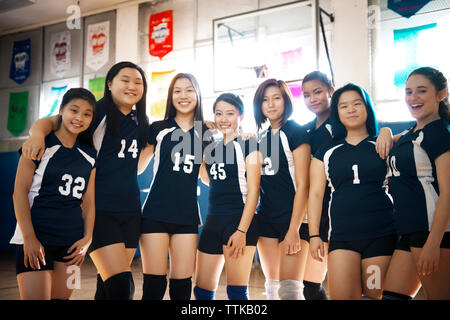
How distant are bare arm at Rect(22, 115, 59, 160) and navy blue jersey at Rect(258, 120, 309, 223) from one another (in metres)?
1.19

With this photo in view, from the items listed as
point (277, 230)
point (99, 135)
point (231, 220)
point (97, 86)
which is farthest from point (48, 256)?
point (97, 86)

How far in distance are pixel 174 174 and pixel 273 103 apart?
73 centimetres

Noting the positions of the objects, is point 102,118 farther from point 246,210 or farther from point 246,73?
point 246,73

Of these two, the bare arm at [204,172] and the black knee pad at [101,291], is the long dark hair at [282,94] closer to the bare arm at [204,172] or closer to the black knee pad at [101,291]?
the bare arm at [204,172]

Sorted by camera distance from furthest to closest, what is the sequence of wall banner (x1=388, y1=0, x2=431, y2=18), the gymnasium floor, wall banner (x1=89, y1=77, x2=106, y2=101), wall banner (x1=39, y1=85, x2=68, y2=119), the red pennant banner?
wall banner (x1=39, y1=85, x2=68, y2=119) → wall banner (x1=89, y1=77, x2=106, y2=101) → the red pennant banner → wall banner (x1=388, y1=0, x2=431, y2=18) → the gymnasium floor

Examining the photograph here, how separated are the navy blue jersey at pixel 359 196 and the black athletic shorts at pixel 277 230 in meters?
0.27

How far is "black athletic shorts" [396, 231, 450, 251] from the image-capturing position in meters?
1.65

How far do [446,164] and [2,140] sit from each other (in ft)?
30.6

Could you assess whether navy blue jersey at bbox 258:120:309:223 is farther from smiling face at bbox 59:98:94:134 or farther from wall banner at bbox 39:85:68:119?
wall banner at bbox 39:85:68:119

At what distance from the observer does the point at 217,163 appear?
223 centimetres

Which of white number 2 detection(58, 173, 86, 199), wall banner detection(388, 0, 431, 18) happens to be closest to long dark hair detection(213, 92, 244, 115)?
white number 2 detection(58, 173, 86, 199)

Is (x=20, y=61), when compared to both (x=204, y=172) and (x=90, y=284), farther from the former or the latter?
(x=204, y=172)

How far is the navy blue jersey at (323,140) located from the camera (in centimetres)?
214

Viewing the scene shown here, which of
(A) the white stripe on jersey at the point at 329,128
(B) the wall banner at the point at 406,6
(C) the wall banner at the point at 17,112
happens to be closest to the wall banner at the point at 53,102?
(C) the wall banner at the point at 17,112
